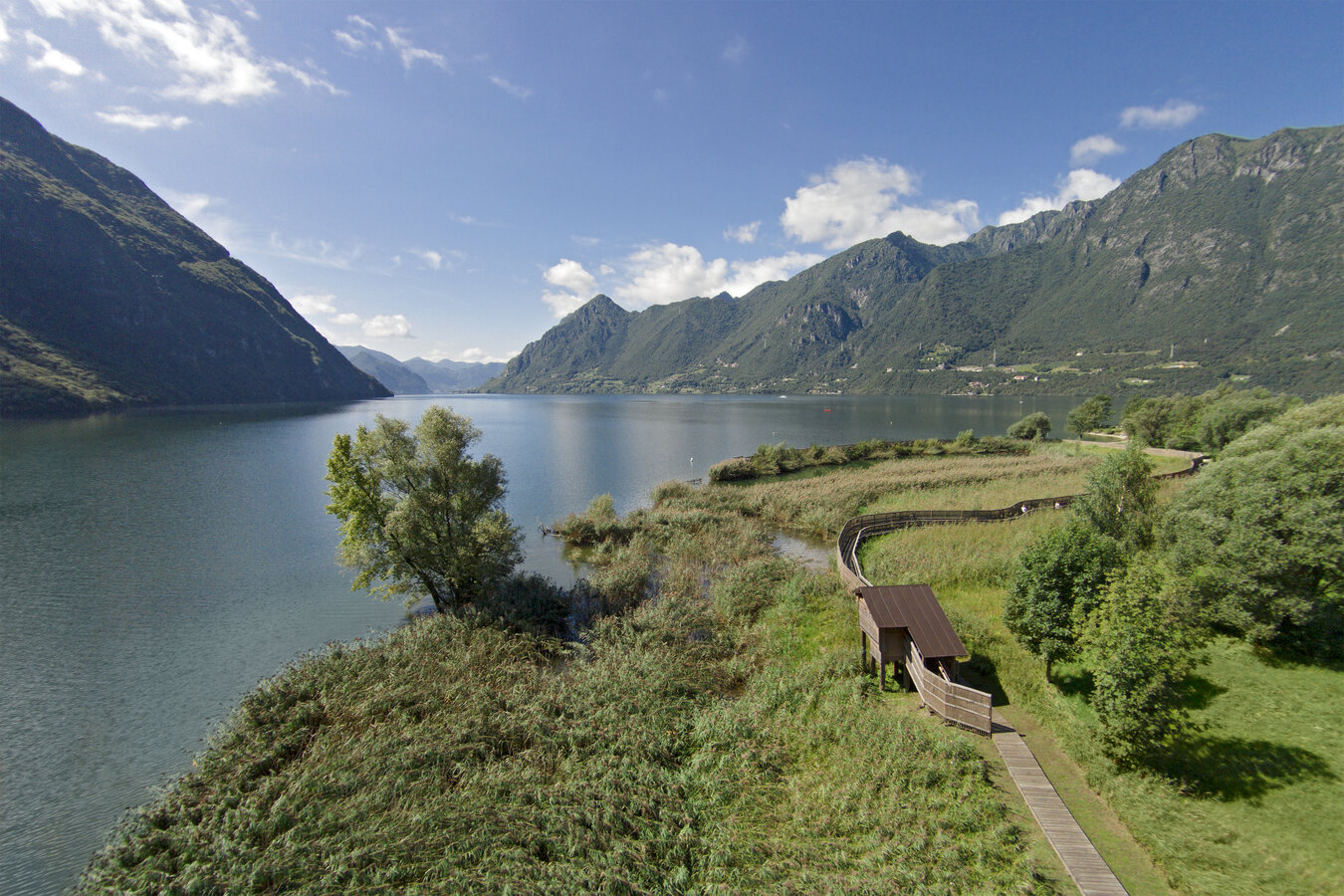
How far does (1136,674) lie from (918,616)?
5.17 metres

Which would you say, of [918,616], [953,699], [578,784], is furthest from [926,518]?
[578,784]

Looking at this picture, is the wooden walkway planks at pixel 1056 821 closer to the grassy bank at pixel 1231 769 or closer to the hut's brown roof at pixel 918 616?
the grassy bank at pixel 1231 769

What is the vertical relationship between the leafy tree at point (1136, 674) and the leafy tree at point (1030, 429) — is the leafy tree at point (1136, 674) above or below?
below

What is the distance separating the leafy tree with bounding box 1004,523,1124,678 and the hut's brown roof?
9.05ft

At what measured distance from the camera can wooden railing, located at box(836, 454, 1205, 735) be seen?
1380 centimetres

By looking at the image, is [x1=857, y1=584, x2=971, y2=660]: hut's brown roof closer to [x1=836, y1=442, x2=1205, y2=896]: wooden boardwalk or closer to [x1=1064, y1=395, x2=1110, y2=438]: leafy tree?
[x1=836, y1=442, x2=1205, y2=896]: wooden boardwalk

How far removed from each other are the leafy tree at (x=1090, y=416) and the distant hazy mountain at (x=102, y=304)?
198905mm

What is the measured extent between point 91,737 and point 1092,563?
33.3 m

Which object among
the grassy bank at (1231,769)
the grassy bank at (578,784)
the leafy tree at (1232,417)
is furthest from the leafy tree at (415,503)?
the leafy tree at (1232,417)

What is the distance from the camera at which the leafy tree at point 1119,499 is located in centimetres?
2197

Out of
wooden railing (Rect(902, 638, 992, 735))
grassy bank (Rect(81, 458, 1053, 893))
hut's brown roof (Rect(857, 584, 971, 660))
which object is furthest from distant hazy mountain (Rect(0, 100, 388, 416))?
wooden railing (Rect(902, 638, 992, 735))

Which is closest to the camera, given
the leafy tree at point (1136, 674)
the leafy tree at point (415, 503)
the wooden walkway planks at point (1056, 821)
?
the wooden walkway planks at point (1056, 821)

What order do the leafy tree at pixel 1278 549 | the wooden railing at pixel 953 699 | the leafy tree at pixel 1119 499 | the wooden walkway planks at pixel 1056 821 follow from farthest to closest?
the leafy tree at pixel 1119 499 → the leafy tree at pixel 1278 549 → the wooden railing at pixel 953 699 → the wooden walkway planks at pixel 1056 821

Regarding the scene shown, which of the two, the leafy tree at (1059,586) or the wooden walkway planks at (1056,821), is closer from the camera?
the wooden walkway planks at (1056,821)
